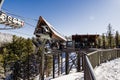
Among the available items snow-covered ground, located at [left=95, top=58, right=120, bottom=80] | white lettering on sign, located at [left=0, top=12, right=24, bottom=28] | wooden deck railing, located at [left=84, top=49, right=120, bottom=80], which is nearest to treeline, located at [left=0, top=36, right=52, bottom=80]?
wooden deck railing, located at [left=84, top=49, right=120, bottom=80]

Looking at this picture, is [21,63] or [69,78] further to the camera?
[21,63]

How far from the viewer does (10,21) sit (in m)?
14.0

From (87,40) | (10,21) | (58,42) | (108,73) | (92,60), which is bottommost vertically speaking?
(108,73)

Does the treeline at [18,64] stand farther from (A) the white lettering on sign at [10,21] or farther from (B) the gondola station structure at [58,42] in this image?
(A) the white lettering on sign at [10,21]

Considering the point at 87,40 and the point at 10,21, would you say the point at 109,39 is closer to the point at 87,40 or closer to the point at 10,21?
the point at 87,40

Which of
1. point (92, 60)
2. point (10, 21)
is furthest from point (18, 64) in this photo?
point (92, 60)

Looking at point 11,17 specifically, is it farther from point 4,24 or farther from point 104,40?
point 104,40

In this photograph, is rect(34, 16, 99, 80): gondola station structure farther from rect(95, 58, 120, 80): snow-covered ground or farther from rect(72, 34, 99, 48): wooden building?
rect(95, 58, 120, 80): snow-covered ground

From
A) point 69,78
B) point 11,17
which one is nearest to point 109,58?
point 69,78

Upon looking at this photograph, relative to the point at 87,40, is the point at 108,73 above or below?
below

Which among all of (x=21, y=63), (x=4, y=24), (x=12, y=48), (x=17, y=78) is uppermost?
(x=4, y=24)

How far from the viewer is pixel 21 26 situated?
16.2m

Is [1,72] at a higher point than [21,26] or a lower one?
lower

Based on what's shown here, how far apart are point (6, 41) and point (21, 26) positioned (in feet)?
71.6
